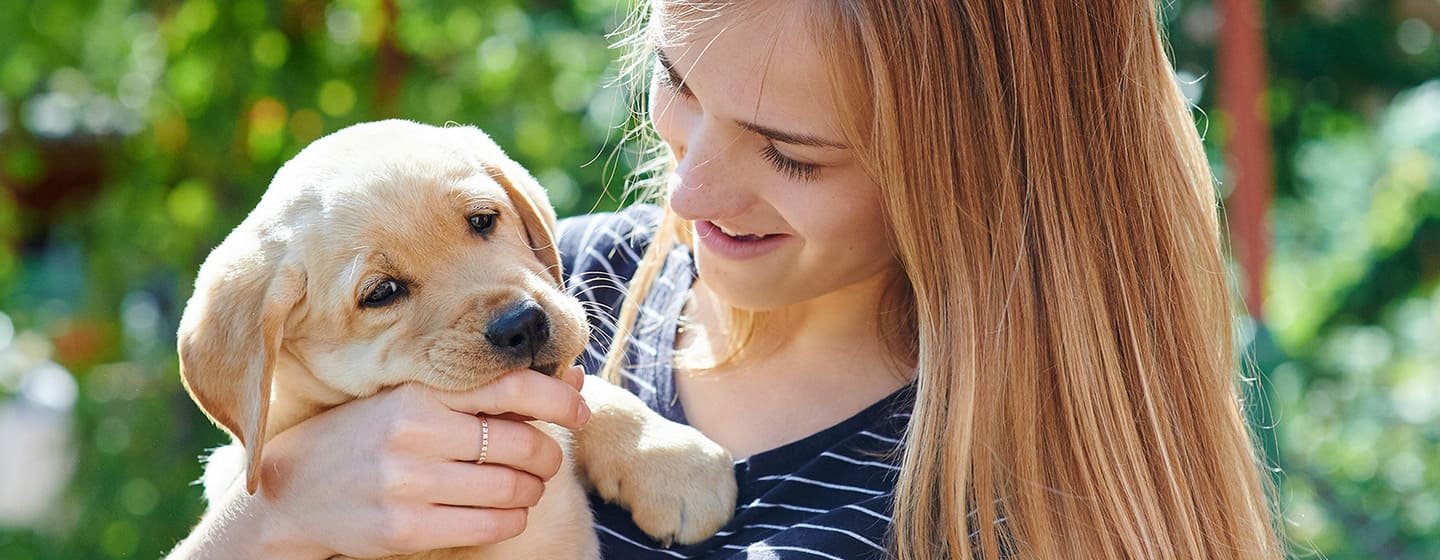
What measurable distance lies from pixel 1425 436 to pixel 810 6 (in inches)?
191

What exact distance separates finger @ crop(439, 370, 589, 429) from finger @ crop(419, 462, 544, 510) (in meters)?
0.10

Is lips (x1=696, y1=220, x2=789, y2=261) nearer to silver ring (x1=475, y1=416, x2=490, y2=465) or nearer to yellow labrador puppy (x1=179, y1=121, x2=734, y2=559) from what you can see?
yellow labrador puppy (x1=179, y1=121, x2=734, y2=559)

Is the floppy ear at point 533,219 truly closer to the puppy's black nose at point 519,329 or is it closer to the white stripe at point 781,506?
the puppy's black nose at point 519,329

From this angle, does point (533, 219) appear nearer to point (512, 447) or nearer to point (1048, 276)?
point (512, 447)

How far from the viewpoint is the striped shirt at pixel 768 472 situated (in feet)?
6.93

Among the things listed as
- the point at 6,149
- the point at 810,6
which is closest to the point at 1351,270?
the point at 810,6

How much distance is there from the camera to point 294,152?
179 inches

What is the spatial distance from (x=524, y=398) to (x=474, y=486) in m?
0.17

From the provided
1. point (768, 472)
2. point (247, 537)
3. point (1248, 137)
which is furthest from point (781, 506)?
point (1248, 137)

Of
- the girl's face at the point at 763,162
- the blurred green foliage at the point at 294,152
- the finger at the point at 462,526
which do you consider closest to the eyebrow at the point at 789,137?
the girl's face at the point at 763,162

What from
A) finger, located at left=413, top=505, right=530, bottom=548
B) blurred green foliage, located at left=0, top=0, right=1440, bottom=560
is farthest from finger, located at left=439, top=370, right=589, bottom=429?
blurred green foliage, located at left=0, top=0, right=1440, bottom=560

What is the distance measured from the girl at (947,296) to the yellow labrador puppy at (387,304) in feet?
0.22

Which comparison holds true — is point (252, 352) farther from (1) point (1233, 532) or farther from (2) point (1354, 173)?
(2) point (1354, 173)

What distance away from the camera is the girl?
209 cm
